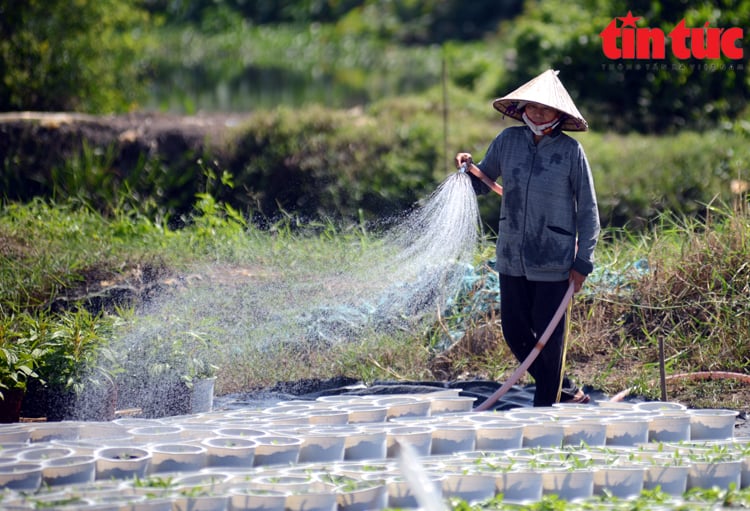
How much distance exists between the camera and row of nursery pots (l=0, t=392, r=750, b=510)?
3.69 meters

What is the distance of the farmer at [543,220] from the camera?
17.6 feet

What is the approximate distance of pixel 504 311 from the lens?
5.59 meters

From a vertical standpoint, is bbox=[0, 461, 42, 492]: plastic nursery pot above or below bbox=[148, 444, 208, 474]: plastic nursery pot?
above

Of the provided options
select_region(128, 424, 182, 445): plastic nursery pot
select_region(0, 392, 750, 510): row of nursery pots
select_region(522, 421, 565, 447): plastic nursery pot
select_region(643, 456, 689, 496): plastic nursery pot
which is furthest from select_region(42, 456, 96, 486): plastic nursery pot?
select_region(643, 456, 689, 496): plastic nursery pot

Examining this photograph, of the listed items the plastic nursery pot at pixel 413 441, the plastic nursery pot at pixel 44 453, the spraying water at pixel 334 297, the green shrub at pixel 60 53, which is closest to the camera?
the plastic nursery pot at pixel 44 453

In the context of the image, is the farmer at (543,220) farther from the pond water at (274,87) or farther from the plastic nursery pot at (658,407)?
the pond water at (274,87)

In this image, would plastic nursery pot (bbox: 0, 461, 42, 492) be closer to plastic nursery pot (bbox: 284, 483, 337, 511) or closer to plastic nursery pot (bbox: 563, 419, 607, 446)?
plastic nursery pot (bbox: 284, 483, 337, 511)

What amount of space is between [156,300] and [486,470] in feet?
12.2

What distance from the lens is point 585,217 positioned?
5.32 meters

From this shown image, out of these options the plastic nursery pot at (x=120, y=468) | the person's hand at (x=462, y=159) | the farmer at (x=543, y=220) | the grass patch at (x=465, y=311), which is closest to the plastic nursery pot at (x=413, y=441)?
the plastic nursery pot at (x=120, y=468)

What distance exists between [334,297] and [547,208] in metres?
2.22

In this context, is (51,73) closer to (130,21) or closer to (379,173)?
(130,21)

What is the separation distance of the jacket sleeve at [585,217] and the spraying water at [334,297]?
37.1 inches

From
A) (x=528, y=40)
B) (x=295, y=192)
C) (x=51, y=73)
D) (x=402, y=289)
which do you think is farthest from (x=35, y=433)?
(x=528, y=40)
